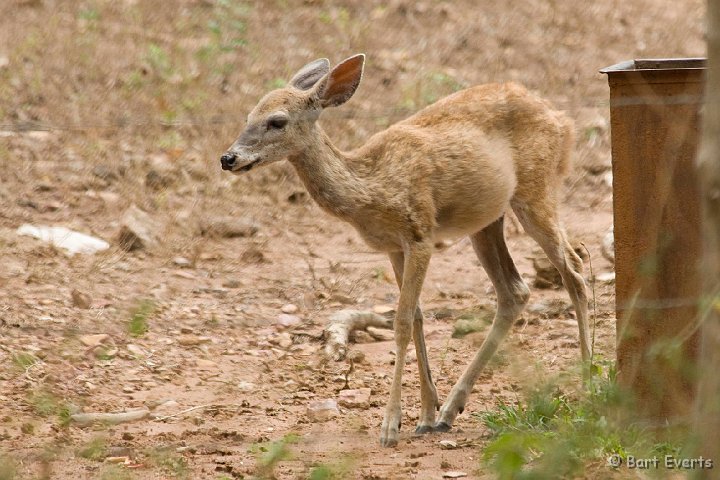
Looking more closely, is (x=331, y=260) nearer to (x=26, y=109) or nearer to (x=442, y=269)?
(x=442, y=269)

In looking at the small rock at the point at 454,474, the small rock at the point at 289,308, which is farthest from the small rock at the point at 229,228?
the small rock at the point at 454,474

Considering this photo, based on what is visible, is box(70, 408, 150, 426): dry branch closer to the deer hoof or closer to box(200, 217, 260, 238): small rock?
the deer hoof

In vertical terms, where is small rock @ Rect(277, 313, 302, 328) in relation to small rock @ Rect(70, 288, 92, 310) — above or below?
below

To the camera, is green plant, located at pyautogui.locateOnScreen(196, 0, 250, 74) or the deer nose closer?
the deer nose

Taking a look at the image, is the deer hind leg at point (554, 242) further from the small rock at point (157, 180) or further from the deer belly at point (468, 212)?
the small rock at point (157, 180)

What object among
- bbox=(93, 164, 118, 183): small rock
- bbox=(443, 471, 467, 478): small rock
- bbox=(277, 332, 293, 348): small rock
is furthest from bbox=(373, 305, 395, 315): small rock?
bbox=(93, 164, 118, 183): small rock

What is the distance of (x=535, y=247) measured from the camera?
10.1 metres

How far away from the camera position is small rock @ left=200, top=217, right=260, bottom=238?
10219mm

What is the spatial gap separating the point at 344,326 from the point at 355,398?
1.18m

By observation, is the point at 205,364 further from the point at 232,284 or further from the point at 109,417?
the point at 232,284

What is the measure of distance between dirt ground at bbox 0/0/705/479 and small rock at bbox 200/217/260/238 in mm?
17

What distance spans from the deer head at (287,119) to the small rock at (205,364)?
1506mm

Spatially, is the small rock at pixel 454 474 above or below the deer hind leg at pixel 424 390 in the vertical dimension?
below

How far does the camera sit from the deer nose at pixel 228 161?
6625 millimetres
